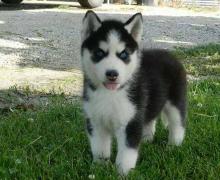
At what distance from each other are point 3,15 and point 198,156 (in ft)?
42.1

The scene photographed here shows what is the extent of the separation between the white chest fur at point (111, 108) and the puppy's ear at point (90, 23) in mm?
514

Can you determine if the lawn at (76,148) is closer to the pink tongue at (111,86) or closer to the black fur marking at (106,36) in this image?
the pink tongue at (111,86)

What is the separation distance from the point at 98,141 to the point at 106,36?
0.99 m

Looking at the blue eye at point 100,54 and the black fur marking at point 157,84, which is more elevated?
the blue eye at point 100,54

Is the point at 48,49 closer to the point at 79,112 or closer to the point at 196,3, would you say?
the point at 79,112

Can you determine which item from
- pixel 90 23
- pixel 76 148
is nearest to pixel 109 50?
pixel 90 23

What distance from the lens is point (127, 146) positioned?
14.7 ft

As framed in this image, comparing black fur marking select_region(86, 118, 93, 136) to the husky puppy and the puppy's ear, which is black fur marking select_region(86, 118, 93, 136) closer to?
the husky puppy

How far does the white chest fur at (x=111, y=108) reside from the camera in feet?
14.8

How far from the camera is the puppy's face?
432 cm

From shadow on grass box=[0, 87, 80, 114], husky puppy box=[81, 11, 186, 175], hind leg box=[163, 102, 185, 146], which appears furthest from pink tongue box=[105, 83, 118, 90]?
shadow on grass box=[0, 87, 80, 114]

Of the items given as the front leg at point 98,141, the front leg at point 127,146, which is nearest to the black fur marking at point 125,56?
the front leg at point 127,146

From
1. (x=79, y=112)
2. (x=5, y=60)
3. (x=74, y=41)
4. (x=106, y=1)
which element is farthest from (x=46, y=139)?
(x=106, y=1)

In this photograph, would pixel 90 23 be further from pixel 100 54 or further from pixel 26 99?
pixel 26 99
